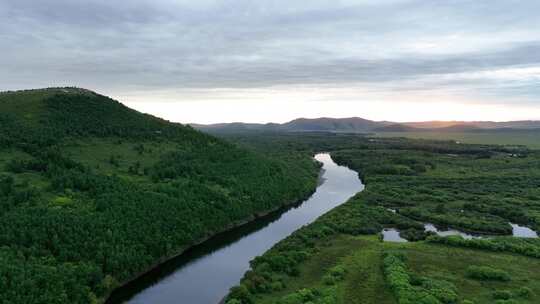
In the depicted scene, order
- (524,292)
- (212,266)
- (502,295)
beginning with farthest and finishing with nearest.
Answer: (212,266) → (524,292) → (502,295)

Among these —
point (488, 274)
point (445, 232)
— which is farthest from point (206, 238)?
point (445, 232)

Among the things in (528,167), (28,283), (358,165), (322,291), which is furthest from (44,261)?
(528,167)

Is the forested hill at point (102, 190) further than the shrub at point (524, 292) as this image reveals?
Yes

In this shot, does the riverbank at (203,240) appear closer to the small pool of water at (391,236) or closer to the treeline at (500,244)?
the small pool of water at (391,236)

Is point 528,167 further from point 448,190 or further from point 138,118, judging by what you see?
point 138,118

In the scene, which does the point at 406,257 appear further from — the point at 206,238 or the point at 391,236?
the point at 206,238

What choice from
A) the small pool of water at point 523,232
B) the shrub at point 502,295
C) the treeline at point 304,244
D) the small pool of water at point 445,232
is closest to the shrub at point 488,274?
the shrub at point 502,295

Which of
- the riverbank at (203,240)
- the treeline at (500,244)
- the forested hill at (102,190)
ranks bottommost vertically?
the riverbank at (203,240)
